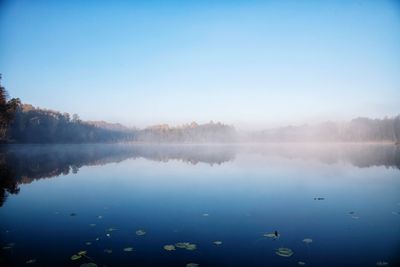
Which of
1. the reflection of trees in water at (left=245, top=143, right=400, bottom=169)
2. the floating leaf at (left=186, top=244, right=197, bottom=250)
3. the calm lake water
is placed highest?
the floating leaf at (left=186, top=244, right=197, bottom=250)

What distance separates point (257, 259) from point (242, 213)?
4175 mm

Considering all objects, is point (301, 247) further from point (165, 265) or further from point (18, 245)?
point (18, 245)

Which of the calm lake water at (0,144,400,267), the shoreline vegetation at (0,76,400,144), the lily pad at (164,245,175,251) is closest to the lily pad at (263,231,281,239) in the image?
the calm lake water at (0,144,400,267)

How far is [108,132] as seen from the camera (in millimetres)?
179625

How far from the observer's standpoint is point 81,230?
868cm

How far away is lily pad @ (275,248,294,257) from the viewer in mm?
6836

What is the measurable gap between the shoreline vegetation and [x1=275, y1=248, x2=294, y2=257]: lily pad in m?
50.8

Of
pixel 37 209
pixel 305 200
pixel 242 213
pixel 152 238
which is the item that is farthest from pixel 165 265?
pixel 305 200

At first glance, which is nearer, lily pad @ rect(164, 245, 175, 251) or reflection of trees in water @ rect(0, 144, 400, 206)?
lily pad @ rect(164, 245, 175, 251)

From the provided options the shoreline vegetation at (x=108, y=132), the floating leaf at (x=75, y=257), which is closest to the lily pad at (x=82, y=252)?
the floating leaf at (x=75, y=257)

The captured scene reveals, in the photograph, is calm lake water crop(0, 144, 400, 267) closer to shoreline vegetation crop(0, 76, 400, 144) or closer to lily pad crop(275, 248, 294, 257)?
lily pad crop(275, 248, 294, 257)

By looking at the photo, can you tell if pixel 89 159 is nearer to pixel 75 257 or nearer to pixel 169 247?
pixel 75 257

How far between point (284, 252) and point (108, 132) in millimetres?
183861

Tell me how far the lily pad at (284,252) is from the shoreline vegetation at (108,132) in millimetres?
50847
